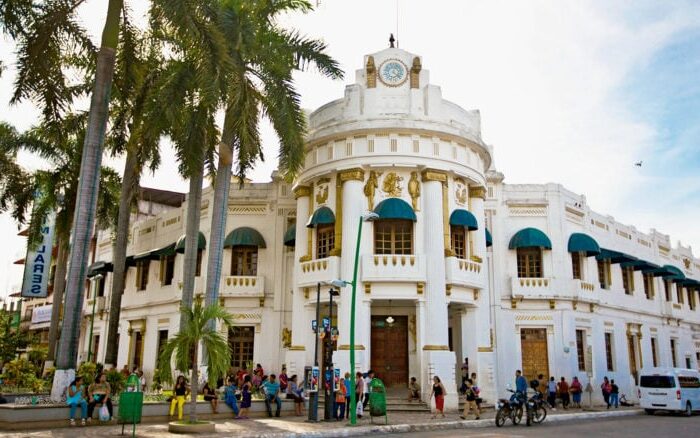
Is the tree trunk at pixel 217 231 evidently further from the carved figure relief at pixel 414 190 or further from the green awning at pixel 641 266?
the green awning at pixel 641 266

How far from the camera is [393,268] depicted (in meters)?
24.0

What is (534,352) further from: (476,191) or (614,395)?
(476,191)

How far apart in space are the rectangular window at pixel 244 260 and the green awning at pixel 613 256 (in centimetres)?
1784

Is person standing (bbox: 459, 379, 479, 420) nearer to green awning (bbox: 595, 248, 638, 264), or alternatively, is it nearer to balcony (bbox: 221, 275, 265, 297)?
balcony (bbox: 221, 275, 265, 297)

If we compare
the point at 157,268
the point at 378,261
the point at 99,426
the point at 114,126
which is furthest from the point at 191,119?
the point at 157,268

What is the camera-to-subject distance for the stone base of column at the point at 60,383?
54.0ft

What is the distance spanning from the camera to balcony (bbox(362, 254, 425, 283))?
23.8 meters

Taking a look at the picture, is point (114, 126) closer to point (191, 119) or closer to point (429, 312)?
point (191, 119)

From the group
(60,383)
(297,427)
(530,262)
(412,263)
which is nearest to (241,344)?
(412,263)

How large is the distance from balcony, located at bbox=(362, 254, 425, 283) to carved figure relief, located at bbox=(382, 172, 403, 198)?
8.85ft

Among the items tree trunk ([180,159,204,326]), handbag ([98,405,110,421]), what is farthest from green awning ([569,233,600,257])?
handbag ([98,405,110,421])

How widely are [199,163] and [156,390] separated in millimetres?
11013

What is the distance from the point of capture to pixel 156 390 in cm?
2648

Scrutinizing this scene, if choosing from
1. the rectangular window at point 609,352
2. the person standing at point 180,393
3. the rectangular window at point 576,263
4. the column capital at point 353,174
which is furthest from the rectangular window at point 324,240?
the rectangular window at point 609,352
